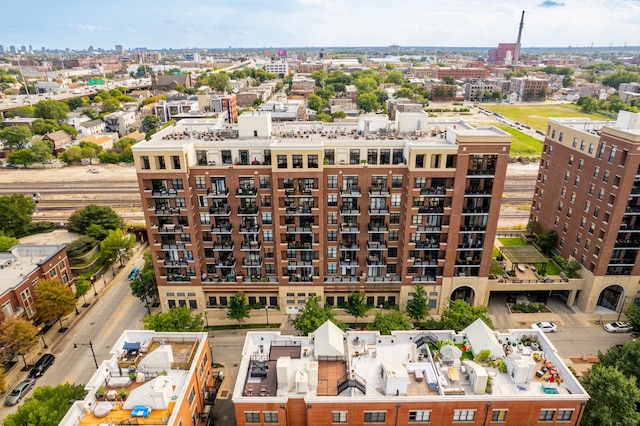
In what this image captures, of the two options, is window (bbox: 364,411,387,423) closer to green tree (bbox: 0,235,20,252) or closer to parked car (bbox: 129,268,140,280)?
parked car (bbox: 129,268,140,280)

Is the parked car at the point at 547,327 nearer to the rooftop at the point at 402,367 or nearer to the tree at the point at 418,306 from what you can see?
the tree at the point at 418,306

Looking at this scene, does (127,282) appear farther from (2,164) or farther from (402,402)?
(2,164)

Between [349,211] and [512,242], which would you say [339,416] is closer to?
[349,211]

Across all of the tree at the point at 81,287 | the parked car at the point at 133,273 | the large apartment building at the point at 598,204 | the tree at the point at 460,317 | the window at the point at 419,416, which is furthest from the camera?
the parked car at the point at 133,273

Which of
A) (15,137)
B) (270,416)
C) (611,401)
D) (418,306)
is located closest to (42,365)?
(270,416)

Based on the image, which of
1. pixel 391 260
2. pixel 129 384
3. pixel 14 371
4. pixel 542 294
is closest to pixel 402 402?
pixel 129 384

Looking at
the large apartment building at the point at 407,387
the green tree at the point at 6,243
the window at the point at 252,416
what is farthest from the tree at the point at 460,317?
the green tree at the point at 6,243
